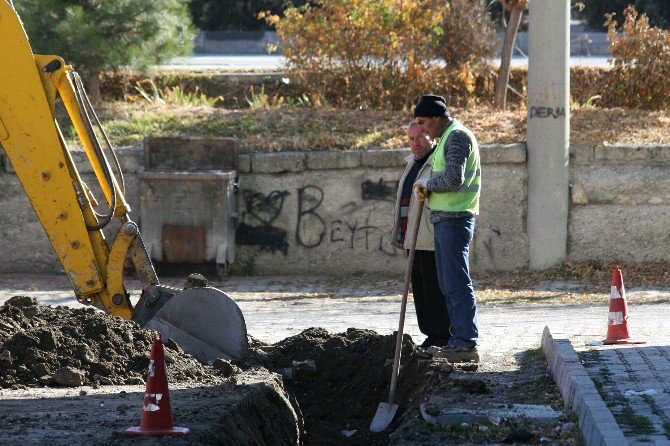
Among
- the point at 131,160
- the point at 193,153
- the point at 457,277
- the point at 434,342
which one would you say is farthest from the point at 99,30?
the point at 457,277

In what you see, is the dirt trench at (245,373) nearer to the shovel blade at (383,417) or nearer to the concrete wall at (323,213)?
the shovel blade at (383,417)

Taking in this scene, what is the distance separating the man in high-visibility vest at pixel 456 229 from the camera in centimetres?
774

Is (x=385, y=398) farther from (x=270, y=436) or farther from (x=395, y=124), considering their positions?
(x=395, y=124)

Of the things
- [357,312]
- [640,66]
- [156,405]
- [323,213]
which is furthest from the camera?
[640,66]

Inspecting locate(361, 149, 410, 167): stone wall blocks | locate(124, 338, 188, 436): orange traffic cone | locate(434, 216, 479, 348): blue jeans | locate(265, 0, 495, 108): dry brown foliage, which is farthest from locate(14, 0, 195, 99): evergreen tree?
locate(124, 338, 188, 436): orange traffic cone

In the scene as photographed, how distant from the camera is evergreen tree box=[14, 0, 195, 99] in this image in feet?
47.5

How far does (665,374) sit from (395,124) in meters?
7.67

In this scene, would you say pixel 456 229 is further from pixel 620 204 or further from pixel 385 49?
pixel 385 49

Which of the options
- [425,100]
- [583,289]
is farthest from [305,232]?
[425,100]

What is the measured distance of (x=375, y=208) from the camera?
13.0 metres

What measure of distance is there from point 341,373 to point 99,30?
814 cm

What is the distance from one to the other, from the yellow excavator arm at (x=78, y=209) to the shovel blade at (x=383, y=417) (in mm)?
1272

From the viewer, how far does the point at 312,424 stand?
7.28 m

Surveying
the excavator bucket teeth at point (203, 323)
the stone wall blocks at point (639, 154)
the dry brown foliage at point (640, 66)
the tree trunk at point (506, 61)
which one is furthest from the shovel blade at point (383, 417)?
the dry brown foliage at point (640, 66)
